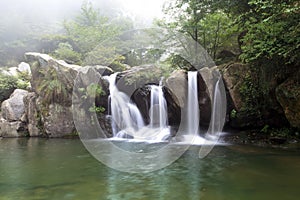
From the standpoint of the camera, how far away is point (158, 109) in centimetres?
1095

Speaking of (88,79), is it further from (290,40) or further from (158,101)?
(290,40)

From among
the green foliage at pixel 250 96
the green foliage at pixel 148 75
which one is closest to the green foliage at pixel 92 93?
the green foliage at pixel 148 75

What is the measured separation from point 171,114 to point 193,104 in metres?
1.34

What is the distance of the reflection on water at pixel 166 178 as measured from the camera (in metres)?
3.98

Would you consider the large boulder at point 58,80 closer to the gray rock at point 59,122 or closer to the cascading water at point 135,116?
the gray rock at point 59,122

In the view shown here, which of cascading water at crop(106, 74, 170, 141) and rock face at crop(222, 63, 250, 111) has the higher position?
rock face at crop(222, 63, 250, 111)

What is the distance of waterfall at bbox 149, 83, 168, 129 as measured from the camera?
10750 millimetres

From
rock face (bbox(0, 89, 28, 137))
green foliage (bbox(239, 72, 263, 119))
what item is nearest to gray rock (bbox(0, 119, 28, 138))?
rock face (bbox(0, 89, 28, 137))

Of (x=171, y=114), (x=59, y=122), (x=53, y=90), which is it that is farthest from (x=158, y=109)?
(x=53, y=90)

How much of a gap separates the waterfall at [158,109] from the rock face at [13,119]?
5808 millimetres

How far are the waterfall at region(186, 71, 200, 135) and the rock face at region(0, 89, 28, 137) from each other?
7350mm

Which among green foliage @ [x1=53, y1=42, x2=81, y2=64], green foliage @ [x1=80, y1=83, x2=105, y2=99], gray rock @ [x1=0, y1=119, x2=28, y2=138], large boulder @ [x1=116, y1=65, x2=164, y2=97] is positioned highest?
green foliage @ [x1=53, y1=42, x2=81, y2=64]

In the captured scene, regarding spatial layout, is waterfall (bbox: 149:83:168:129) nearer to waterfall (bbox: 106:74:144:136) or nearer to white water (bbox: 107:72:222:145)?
white water (bbox: 107:72:222:145)

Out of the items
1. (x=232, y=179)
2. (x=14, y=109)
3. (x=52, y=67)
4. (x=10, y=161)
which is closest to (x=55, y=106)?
(x=52, y=67)
